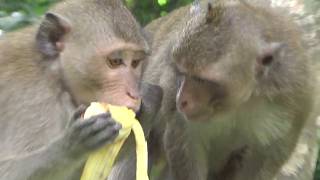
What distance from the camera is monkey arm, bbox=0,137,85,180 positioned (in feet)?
21.4

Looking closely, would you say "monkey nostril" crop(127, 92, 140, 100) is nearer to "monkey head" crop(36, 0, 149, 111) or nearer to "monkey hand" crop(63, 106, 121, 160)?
"monkey head" crop(36, 0, 149, 111)

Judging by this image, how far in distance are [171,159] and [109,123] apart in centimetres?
122

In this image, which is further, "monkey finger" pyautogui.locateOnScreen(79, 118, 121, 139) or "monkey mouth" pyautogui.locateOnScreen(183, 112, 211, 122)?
"monkey mouth" pyautogui.locateOnScreen(183, 112, 211, 122)

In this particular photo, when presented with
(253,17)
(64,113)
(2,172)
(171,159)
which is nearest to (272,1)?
(253,17)

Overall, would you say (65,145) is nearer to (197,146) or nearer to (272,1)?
(197,146)

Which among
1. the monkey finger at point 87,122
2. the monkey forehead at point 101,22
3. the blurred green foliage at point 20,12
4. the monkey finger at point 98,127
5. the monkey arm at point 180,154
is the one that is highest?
the monkey forehead at point 101,22

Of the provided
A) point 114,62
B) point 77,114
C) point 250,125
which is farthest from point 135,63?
point 250,125

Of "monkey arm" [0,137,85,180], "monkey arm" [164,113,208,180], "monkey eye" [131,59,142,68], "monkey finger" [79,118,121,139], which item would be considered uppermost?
"monkey eye" [131,59,142,68]

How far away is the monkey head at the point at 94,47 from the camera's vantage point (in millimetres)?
6637

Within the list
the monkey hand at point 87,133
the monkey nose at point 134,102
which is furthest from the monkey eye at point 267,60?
the monkey hand at point 87,133

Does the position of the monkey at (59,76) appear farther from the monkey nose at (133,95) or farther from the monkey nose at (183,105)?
the monkey nose at (183,105)

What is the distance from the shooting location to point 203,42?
6672 mm

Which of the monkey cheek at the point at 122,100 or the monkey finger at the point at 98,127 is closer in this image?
the monkey finger at the point at 98,127

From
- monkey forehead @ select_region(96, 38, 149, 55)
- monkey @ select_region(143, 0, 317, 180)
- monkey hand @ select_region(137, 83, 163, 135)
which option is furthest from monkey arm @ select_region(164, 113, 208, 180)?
monkey forehead @ select_region(96, 38, 149, 55)
